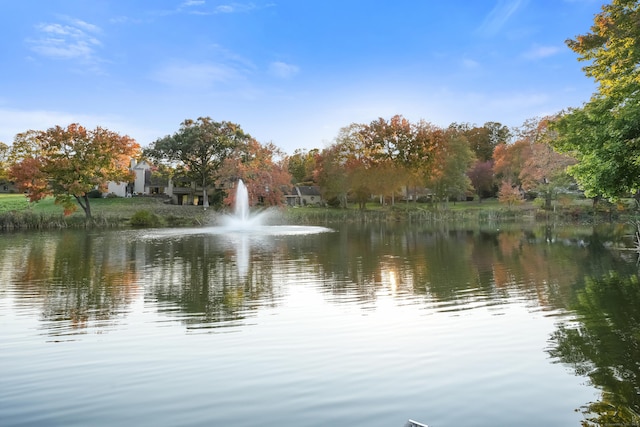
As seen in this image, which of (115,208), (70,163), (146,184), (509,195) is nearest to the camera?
(70,163)

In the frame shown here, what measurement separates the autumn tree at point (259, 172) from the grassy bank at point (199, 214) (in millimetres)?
3397

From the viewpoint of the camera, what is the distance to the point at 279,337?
32.6 feet

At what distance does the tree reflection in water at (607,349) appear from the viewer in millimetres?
6141

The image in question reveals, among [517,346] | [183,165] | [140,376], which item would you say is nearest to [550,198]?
[183,165]

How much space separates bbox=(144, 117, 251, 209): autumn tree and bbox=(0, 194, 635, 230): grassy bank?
24.7ft

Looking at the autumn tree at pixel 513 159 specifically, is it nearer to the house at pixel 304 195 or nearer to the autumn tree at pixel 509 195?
the autumn tree at pixel 509 195

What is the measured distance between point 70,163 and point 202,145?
82.1 ft

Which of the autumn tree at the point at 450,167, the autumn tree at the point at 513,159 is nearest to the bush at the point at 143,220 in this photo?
the autumn tree at the point at 450,167

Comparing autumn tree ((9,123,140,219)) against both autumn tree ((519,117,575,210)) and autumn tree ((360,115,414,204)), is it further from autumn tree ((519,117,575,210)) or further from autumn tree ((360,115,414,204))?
autumn tree ((519,117,575,210))

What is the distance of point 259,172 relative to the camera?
216ft

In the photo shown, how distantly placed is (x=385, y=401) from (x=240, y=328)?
4.86 meters

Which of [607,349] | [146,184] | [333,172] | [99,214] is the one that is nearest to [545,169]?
[333,172]

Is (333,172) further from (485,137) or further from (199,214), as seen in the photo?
(485,137)

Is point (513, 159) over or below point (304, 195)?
over
